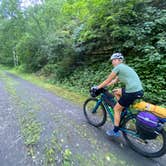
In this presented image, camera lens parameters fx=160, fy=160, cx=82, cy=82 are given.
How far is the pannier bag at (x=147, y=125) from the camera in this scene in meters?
2.53

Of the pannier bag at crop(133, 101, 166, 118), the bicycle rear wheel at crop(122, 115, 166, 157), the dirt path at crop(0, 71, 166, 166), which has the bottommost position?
the dirt path at crop(0, 71, 166, 166)

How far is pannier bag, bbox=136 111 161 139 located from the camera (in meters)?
2.53

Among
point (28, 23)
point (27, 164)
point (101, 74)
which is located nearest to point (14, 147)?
point (27, 164)

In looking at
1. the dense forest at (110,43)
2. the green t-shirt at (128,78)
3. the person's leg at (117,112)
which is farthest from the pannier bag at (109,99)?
the dense forest at (110,43)

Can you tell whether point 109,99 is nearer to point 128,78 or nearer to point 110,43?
point 128,78

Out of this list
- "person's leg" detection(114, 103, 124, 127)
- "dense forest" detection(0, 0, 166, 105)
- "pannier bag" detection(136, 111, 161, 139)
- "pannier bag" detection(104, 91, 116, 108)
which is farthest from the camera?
"dense forest" detection(0, 0, 166, 105)

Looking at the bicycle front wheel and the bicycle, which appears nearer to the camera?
the bicycle

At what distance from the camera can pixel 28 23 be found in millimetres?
16391

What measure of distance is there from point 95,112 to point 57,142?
1241 mm

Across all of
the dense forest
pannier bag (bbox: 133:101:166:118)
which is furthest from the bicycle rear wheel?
the dense forest

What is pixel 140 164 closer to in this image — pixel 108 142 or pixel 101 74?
pixel 108 142

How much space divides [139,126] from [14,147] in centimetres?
222

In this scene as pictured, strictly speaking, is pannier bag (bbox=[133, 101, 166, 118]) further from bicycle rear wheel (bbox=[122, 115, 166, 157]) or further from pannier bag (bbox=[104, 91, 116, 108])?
pannier bag (bbox=[104, 91, 116, 108])

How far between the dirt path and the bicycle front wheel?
0.16 m
